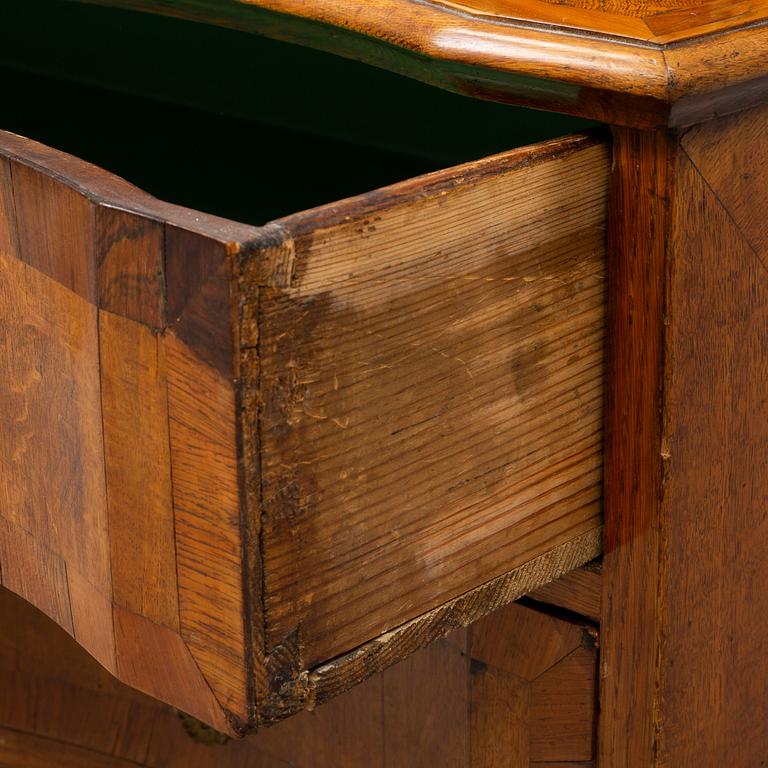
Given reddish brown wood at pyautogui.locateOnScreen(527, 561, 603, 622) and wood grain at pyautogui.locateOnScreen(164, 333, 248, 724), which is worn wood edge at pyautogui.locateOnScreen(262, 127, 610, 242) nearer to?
wood grain at pyautogui.locateOnScreen(164, 333, 248, 724)

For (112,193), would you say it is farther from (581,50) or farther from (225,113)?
(225,113)

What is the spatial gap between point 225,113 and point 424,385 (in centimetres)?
62

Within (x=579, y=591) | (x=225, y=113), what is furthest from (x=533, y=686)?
(x=225, y=113)

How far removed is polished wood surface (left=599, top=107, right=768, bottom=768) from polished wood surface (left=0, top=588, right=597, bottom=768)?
0.04 m

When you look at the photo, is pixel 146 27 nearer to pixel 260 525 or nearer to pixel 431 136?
pixel 431 136

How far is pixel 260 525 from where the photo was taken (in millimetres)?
643

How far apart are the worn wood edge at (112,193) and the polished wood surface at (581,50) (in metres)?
0.18

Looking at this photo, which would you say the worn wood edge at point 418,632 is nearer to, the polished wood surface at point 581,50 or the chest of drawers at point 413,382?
the chest of drawers at point 413,382

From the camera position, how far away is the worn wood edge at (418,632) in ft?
2.26

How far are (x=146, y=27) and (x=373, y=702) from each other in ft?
1.92

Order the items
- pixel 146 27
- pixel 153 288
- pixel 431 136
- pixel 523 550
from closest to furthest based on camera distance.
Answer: pixel 153 288 < pixel 523 550 < pixel 431 136 < pixel 146 27

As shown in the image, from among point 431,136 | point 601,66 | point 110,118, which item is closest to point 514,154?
point 601,66

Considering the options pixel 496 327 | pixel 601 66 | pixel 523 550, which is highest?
pixel 601 66

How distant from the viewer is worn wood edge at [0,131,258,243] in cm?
61
